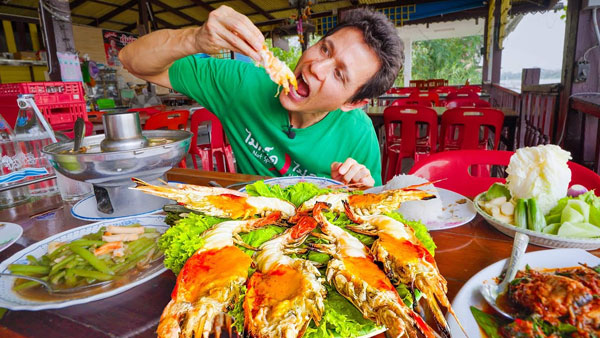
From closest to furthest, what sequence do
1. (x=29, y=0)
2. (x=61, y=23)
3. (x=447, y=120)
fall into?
(x=447, y=120), (x=61, y=23), (x=29, y=0)

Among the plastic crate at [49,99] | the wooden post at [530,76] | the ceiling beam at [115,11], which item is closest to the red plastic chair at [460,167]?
the plastic crate at [49,99]

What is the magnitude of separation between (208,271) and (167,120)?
405 centimetres

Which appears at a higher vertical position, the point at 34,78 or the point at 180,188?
the point at 34,78

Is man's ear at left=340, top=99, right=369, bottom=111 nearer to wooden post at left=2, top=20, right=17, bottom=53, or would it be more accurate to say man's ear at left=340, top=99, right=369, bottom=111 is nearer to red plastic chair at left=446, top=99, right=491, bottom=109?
red plastic chair at left=446, top=99, right=491, bottom=109

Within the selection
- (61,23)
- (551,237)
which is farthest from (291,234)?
(61,23)

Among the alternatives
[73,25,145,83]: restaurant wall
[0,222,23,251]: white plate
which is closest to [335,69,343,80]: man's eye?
[0,222,23,251]: white plate

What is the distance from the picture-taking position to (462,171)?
6.21 feet

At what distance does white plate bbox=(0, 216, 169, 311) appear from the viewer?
0.71m

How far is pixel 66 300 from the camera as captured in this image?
0.73m

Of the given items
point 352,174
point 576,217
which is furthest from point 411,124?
point 576,217

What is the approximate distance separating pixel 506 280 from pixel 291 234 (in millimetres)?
543

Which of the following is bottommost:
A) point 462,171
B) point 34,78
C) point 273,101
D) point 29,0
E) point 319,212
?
point 462,171

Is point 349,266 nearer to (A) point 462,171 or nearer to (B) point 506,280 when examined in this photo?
(B) point 506,280

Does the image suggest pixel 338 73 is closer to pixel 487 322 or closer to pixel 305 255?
pixel 305 255
